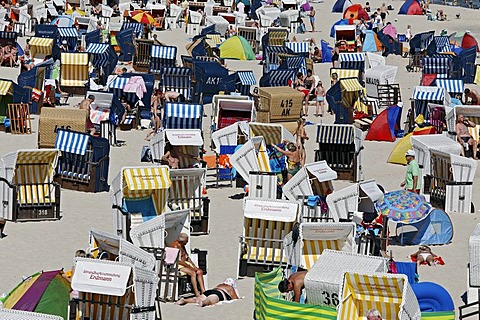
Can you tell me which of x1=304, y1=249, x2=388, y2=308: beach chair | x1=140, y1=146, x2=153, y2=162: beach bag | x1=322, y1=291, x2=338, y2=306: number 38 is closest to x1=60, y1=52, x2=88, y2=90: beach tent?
x1=140, y1=146, x2=153, y2=162: beach bag

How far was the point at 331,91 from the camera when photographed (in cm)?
2438

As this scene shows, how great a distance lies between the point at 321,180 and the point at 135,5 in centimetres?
2598

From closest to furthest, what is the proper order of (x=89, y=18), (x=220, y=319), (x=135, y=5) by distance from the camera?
1. (x=220, y=319)
2. (x=89, y=18)
3. (x=135, y=5)

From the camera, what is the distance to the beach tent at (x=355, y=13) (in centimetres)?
4141

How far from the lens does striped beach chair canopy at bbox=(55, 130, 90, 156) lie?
17.4 m

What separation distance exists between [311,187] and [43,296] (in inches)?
207

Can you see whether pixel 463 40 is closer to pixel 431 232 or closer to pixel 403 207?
pixel 431 232

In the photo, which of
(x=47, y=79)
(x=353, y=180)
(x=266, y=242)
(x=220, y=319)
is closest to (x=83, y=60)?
(x=47, y=79)

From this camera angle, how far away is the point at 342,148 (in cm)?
1914

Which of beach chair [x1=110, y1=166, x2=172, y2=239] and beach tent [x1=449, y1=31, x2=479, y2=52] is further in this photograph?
beach tent [x1=449, y1=31, x2=479, y2=52]

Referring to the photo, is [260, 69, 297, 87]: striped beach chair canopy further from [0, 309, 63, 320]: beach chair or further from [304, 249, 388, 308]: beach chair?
[0, 309, 63, 320]: beach chair

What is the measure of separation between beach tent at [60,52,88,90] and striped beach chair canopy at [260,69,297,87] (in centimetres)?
387

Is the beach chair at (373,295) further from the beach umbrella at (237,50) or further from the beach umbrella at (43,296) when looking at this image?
the beach umbrella at (237,50)

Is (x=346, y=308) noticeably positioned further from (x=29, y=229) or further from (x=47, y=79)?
(x=47, y=79)
